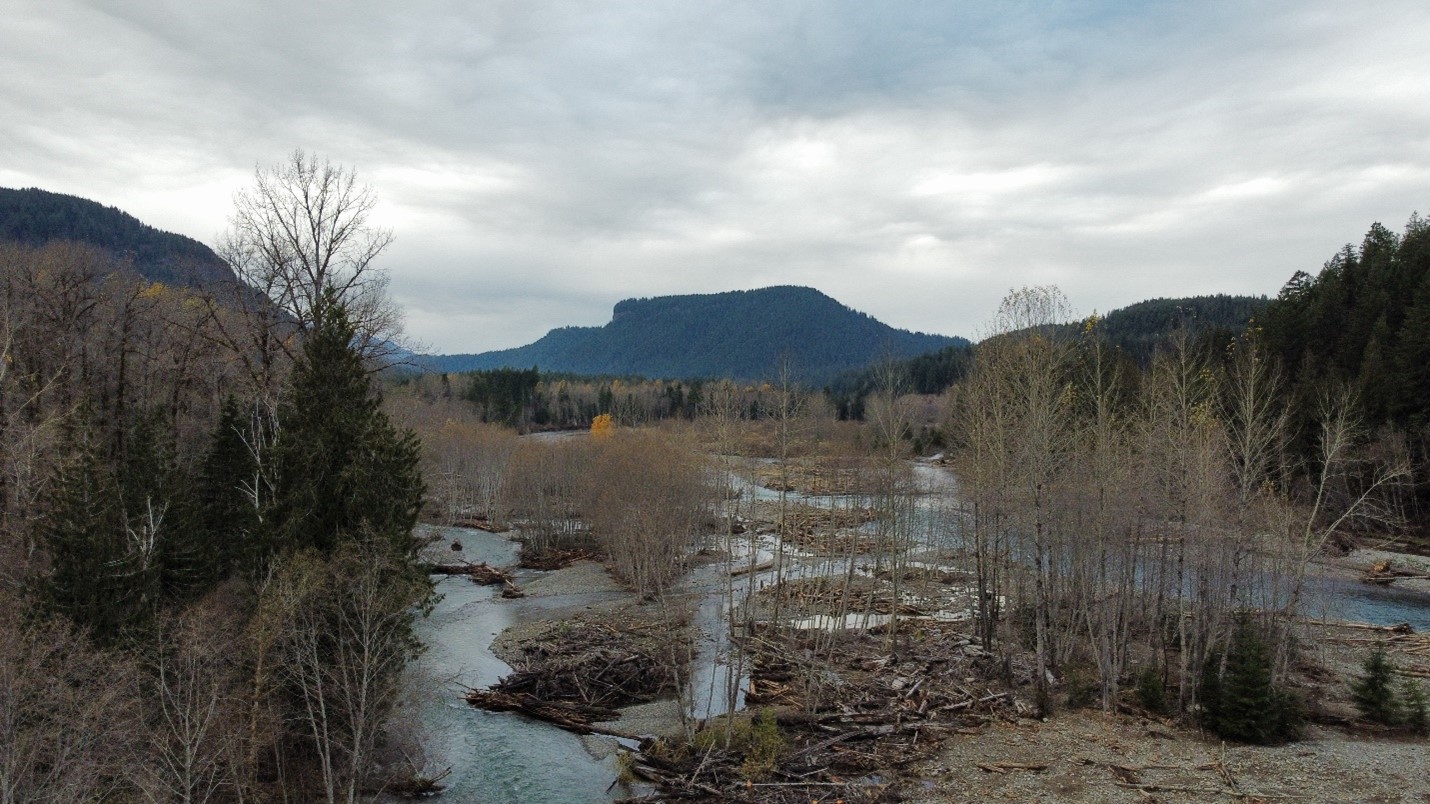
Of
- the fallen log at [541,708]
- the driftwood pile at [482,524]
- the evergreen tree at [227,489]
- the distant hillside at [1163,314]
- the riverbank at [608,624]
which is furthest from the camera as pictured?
the distant hillside at [1163,314]

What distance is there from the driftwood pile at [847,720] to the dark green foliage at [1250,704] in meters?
5.64

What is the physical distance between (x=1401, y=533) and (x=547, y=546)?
6227cm

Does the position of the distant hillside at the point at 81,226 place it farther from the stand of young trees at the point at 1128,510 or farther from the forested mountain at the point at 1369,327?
the forested mountain at the point at 1369,327

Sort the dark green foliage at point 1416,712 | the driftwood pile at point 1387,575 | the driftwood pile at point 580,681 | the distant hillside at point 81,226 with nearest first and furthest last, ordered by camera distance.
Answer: the dark green foliage at point 1416,712, the driftwood pile at point 580,681, the driftwood pile at point 1387,575, the distant hillside at point 81,226

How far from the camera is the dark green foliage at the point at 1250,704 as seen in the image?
77.0 ft

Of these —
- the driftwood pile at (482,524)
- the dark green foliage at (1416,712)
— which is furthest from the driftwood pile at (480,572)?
the dark green foliage at (1416,712)

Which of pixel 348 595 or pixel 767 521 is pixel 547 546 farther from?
pixel 348 595

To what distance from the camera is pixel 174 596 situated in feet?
78.2

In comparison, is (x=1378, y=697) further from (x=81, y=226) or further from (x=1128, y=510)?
(x=81, y=226)

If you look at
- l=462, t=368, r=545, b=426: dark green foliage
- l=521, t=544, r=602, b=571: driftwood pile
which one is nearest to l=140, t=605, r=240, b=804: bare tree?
l=521, t=544, r=602, b=571: driftwood pile

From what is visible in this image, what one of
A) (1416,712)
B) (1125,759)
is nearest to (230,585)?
(1125,759)

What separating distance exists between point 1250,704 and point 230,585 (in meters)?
31.0

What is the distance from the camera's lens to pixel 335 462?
22375mm

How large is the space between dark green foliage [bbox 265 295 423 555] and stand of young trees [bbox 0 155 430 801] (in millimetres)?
56
